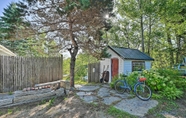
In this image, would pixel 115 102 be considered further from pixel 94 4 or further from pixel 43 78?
pixel 43 78

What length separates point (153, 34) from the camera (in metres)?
14.0

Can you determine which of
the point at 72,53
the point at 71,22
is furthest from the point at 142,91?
the point at 71,22

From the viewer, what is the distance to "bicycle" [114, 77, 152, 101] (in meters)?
4.50

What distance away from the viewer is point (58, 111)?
365 centimetres

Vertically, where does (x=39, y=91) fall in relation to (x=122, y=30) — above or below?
below

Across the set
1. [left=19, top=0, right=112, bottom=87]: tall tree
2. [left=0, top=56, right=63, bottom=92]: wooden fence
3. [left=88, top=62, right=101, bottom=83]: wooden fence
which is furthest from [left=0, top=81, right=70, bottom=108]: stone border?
[left=88, top=62, right=101, bottom=83]: wooden fence

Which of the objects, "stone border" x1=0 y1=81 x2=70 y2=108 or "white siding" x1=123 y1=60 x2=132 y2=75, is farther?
"white siding" x1=123 y1=60 x2=132 y2=75

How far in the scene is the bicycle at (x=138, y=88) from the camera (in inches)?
177

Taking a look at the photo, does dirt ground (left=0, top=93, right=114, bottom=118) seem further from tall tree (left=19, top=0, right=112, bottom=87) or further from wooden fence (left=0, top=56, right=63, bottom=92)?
tall tree (left=19, top=0, right=112, bottom=87)

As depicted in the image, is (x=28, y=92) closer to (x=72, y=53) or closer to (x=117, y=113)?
(x=72, y=53)

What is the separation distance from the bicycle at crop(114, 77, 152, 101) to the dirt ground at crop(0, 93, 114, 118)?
1.64 meters

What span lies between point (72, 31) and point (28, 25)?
189 centimetres

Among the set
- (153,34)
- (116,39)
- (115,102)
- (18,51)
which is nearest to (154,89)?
(115,102)

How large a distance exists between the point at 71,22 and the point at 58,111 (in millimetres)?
3720
